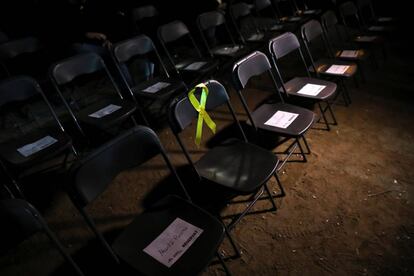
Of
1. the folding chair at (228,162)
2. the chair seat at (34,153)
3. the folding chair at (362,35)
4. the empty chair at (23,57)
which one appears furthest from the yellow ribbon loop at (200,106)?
the folding chair at (362,35)

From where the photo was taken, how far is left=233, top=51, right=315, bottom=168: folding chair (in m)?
2.16

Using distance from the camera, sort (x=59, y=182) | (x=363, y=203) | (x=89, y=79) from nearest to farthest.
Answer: (x=363, y=203)
(x=59, y=182)
(x=89, y=79)

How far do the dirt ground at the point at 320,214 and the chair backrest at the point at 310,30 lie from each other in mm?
1012

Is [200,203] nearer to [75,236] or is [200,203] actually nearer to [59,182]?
[75,236]

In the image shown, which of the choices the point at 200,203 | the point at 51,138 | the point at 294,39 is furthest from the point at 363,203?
the point at 51,138

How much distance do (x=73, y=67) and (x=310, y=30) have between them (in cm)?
257

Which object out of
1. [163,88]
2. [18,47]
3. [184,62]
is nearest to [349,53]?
[184,62]

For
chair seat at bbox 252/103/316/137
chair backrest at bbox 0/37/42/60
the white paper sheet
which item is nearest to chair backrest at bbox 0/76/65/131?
chair backrest at bbox 0/37/42/60

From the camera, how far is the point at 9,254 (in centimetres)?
216

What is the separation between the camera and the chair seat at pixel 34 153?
220cm

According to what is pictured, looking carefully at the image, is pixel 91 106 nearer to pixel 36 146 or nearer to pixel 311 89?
pixel 36 146

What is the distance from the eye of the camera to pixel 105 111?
2746 mm

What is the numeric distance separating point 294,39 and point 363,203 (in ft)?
5.55

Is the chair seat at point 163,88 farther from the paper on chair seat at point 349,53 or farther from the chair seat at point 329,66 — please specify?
the paper on chair seat at point 349,53
